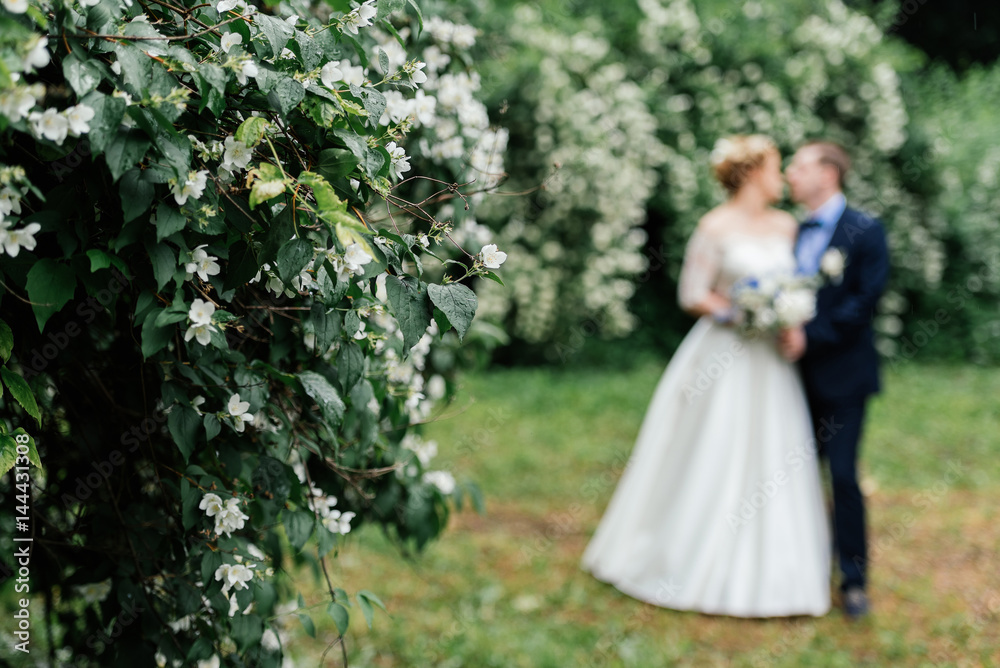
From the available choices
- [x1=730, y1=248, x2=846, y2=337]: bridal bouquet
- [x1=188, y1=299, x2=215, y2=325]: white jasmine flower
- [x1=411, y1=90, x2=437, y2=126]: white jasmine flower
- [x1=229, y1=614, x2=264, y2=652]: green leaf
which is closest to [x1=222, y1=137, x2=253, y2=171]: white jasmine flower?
[x1=188, y1=299, x2=215, y2=325]: white jasmine flower

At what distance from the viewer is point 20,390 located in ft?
4.41

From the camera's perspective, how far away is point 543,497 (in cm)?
569

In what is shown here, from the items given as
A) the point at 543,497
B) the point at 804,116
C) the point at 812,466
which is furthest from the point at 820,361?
the point at 804,116

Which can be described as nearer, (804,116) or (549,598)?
(549,598)

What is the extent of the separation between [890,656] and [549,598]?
155cm

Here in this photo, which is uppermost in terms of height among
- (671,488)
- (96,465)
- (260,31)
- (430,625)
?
(260,31)

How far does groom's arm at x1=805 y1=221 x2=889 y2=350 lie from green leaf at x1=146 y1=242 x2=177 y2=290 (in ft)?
11.2

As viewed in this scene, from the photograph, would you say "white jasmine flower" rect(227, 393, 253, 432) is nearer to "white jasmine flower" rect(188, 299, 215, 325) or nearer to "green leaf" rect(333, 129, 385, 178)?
"white jasmine flower" rect(188, 299, 215, 325)

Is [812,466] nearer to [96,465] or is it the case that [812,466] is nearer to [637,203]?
[96,465]

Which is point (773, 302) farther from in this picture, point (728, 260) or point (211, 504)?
point (211, 504)

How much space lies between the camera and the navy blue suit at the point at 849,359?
385 centimetres

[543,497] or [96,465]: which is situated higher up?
[96,465]

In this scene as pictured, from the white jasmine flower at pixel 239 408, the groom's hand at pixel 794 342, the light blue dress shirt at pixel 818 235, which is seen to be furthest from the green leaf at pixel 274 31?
the light blue dress shirt at pixel 818 235

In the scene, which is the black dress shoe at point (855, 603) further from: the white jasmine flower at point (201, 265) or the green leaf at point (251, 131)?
the green leaf at point (251, 131)
